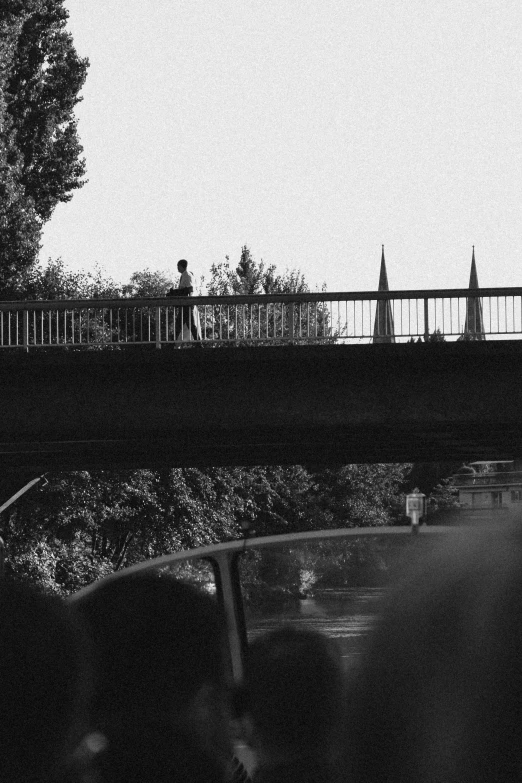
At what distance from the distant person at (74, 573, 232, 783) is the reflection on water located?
0.23 ft

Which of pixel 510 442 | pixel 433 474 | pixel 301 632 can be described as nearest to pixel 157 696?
pixel 301 632

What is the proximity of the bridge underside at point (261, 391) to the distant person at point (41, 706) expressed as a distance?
22.8m

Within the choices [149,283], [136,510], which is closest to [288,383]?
[136,510]

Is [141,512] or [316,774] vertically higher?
[316,774]

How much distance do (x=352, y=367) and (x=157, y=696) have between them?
23.2 metres

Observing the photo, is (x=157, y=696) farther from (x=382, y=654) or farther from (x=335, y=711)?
(x=382, y=654)

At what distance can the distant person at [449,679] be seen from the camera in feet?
4.91

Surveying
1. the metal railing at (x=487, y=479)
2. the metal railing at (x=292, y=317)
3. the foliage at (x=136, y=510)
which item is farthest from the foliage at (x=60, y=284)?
the metal railing at (x=487, y=479)

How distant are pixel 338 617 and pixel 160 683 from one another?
0.25 meters

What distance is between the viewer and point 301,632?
1911mm

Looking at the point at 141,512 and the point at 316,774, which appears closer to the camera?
the point at 316,774

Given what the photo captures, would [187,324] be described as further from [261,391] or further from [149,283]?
[149,283]

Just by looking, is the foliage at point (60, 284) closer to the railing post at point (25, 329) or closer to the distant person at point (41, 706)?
the railing post at point (25, 329)

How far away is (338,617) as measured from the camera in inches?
73.2
